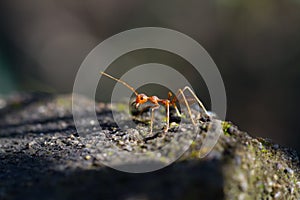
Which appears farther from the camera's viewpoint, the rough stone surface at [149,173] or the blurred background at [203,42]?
the blurred background at [203,42]

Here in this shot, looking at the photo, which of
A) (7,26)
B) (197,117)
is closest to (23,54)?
(7,26)

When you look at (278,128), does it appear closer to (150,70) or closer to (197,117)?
(150,70)

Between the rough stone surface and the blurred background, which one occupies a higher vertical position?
the blurred background

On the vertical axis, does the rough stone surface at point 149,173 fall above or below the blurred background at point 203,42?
below

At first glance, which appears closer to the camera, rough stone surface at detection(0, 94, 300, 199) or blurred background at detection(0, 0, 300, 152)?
rough stone surface at detection(0, 94, 300, 199)
